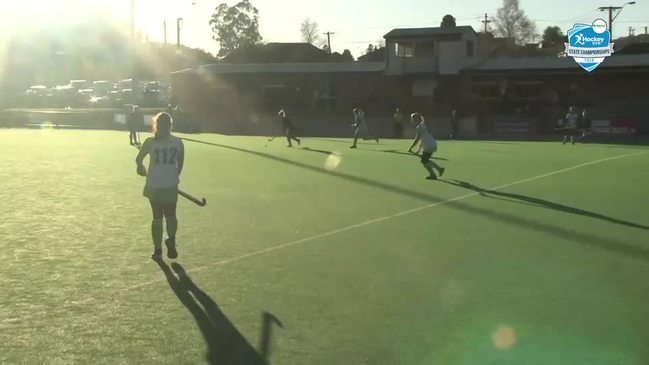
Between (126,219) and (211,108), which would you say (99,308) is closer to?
(126,219)

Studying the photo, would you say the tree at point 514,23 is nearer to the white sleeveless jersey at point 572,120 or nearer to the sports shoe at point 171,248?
the white sleeveless jersey at point 572,120

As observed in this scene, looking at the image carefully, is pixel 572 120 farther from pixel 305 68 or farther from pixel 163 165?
pixel 163 165

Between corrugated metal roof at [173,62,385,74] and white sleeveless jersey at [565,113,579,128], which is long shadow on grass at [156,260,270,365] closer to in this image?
white sleeveless jersey at [565,113,579,128]

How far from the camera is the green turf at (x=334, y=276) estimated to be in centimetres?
579

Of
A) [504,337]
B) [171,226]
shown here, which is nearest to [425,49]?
[171,226]

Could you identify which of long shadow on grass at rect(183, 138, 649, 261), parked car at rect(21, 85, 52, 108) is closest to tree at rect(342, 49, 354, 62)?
parked car at rect(21, 85, 52, 108)

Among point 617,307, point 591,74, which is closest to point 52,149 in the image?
point 617,307

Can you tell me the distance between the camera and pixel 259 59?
288 feet

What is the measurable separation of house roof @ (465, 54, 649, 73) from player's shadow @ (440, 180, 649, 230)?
3351cm

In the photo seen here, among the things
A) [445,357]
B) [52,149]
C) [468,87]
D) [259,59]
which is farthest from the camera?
[259,59]

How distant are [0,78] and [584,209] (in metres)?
96.0

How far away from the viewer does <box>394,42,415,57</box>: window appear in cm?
5583

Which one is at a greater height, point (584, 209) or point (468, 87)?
point (468, 87)

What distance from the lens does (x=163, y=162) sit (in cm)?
874
